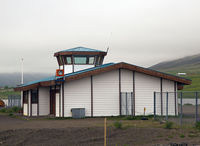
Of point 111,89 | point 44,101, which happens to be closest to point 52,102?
point 44,101

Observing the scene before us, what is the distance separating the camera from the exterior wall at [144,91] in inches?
1136

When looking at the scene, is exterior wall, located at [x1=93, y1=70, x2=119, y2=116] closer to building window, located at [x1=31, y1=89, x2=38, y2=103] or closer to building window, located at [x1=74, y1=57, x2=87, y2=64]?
building window, located at [x1=74, y1=57, x2=87, y2=64]

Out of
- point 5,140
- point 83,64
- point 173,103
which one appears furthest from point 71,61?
point 5,140

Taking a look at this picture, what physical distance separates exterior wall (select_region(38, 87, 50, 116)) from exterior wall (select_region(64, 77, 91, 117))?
4345 millimetres

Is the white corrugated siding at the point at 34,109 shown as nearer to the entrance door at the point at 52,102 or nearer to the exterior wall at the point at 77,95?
the entrance door at the point at 52,102

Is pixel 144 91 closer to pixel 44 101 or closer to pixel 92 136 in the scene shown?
pixel 44 101

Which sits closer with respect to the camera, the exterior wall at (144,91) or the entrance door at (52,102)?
the exterior wall at (144,91)

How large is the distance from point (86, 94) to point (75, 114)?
73.7 inches

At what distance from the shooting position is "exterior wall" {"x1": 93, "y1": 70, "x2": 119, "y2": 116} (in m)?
28.5

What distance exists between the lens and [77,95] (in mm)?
28203

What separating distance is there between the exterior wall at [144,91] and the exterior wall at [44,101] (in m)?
8.39

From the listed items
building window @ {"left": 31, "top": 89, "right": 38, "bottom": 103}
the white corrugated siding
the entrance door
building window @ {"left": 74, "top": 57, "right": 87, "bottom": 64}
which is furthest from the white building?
building window @ {"left": 74, "top": 57, "right": 87, "bottom": 64}

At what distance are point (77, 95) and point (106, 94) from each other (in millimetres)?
2407

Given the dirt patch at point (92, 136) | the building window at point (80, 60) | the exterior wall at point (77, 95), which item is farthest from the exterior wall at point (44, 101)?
the dirt patch at point (92, 136)
